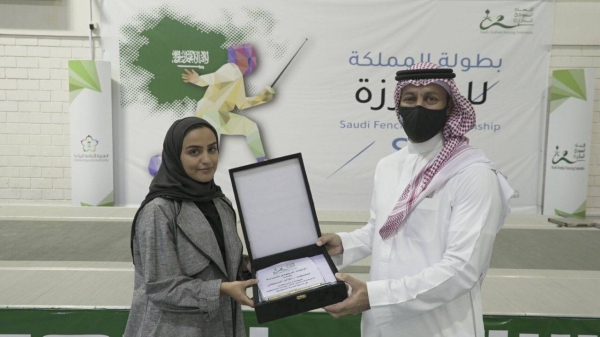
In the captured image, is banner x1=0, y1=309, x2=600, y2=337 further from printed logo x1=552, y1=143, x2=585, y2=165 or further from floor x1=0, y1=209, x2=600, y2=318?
printed logo x1=552, y1=143, x2=585, y2=165

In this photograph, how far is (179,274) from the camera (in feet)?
4.33

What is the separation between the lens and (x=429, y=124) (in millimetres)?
1462

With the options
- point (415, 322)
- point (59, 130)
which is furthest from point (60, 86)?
point (415, 322)

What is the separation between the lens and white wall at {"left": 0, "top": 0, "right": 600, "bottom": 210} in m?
6.29

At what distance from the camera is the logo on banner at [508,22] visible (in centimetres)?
620

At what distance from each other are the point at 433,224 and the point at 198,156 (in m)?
0.78

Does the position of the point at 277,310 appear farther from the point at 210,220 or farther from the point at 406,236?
the point at 406,236

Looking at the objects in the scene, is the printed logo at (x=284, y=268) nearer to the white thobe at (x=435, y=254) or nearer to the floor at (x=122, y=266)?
the white thobe at (x=435, y=254)

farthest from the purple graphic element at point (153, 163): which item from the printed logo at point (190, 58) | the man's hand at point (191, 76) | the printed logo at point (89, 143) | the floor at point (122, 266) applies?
the floor at point (122, 266)

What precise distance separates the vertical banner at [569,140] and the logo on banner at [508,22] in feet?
2.73

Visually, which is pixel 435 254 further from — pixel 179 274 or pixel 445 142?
pixel 179 274

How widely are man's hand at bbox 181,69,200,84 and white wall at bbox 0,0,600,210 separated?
51.7 inches

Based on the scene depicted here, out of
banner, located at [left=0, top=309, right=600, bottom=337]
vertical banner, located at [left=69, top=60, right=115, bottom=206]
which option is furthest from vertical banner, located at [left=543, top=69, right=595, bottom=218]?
vertical banner, located at [left=69, top=60, right=115, bottom=206]

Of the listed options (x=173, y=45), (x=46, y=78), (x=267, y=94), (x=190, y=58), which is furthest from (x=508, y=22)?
(x=46, y=78)
